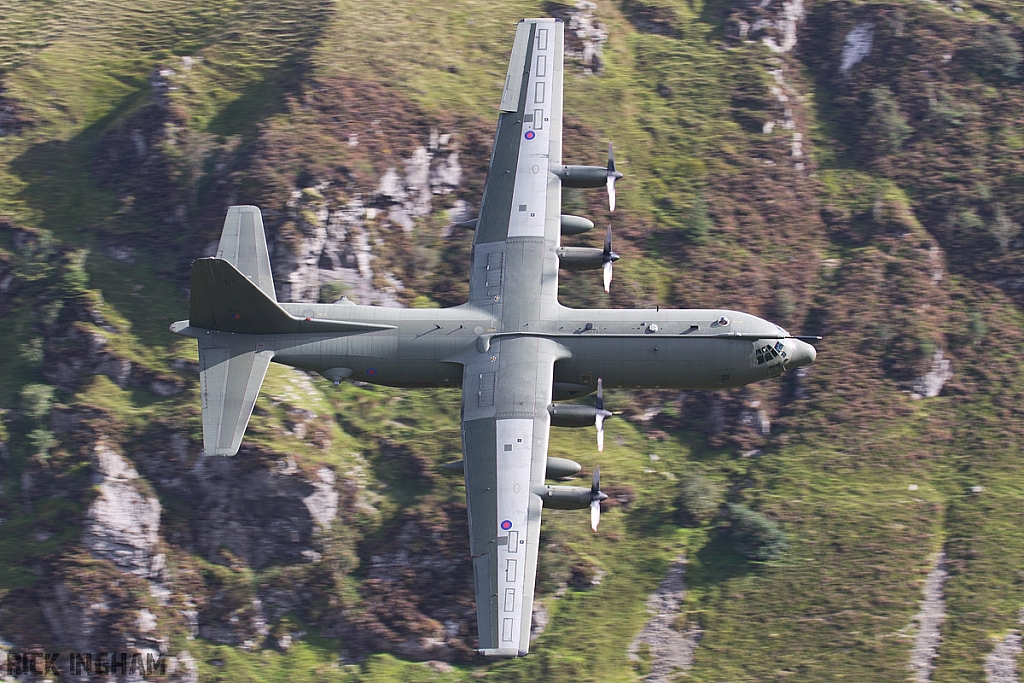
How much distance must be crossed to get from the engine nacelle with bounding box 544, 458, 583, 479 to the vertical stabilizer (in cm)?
1337

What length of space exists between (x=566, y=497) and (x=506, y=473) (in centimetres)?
247

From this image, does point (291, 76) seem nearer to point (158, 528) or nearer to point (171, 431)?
point (171, 431)

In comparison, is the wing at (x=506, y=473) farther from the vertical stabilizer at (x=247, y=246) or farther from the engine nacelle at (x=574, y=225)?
the vertical stabilizer at (x=247, y=246)

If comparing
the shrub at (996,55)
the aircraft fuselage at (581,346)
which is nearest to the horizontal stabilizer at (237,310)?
the aircraft fuselage at (581,346)

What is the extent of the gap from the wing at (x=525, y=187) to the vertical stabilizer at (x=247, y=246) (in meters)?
8.44

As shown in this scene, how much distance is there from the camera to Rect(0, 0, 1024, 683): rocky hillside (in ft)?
183

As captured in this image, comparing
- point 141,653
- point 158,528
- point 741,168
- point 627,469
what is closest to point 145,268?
point 158,528

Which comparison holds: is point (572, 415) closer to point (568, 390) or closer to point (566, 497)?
point (568, 390)

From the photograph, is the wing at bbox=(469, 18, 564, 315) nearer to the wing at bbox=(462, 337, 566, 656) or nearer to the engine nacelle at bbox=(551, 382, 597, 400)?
the wing at bbox=(462, 337, 566, 656)

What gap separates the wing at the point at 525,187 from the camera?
49.3 meters

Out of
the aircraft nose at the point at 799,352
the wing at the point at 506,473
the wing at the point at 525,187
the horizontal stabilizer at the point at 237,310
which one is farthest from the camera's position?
the wing at the point at 525,187

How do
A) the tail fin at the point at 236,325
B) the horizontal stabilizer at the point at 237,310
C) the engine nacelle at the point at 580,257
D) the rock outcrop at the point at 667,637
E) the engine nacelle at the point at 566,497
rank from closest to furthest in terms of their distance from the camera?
the engine nacelle at the point at 566,497 → the tail fin at the point at 236,325 → the horizontal stabilizer at the point at 237,310 → the engine nacelle at the point at 580,257 → the rock outcrop at the point at 667,637

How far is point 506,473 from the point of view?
44750mm

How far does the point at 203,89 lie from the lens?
69.0 meters
